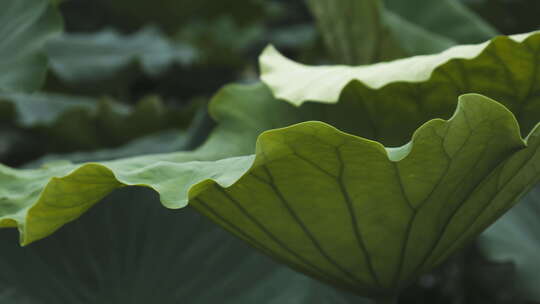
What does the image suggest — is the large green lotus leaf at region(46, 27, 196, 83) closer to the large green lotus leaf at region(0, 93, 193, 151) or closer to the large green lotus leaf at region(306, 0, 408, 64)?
the large green lotus leaf at region(0, 93, 193, 151)

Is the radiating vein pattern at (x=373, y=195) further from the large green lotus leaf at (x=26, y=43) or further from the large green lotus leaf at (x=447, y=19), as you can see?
the large green lotus leaf at (x=447, y=19)

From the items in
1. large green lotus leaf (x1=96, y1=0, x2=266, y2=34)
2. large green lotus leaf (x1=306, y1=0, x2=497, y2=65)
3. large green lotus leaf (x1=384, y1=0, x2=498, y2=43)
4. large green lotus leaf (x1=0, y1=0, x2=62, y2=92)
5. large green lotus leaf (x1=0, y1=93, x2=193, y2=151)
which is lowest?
large green lotus leaf (x1=96, y1=0, x2=266, y2=34)

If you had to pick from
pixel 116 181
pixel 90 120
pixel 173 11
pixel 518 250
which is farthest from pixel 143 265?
pixel 173 11

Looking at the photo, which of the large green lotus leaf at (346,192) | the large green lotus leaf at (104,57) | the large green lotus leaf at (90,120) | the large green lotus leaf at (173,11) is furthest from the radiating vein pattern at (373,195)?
the large green lotus leaf at (173,11)

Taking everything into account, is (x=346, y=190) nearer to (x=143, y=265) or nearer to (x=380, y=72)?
(x=380, y=72)

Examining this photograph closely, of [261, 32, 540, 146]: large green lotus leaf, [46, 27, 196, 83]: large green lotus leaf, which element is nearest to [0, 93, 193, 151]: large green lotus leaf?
[46, 27, 196, 83]: large green lotus leaf

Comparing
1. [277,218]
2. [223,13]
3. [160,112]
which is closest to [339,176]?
[277,218]
